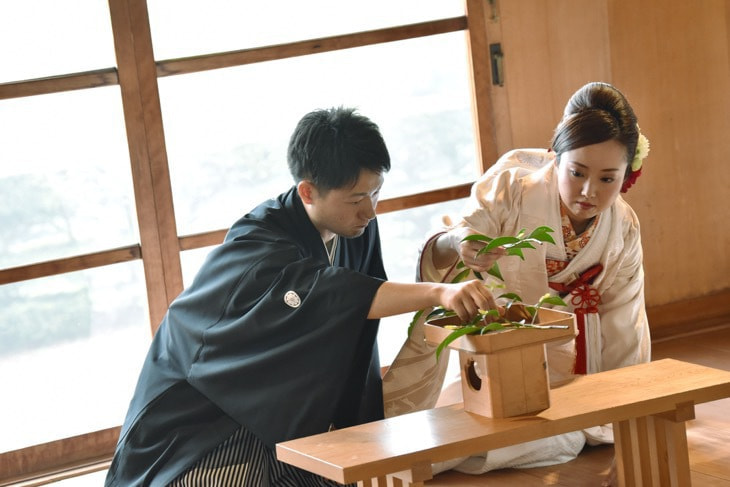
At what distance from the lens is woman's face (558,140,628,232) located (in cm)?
298

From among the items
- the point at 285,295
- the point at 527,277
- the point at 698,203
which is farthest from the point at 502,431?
the point at 698,203

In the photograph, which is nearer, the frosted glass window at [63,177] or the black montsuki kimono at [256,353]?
the black montsuki kimono at [256,353]

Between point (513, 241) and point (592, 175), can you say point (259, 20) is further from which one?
point (513, 241)

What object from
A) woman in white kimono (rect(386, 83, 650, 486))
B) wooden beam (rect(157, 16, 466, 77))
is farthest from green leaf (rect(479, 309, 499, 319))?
wooden beam (rect(157, 16, 466, 77))

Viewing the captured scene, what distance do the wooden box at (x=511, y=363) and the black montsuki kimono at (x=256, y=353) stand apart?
250 mm

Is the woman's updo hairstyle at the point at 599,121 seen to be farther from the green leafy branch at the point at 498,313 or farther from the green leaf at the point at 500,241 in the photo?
the green leaf at the point at 500,241

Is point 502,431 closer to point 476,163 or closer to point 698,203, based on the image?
point 476,163

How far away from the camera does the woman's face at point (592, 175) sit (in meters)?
2.98

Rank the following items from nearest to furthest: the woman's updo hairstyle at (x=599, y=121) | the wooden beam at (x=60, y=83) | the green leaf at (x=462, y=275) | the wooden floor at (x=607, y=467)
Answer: the green leaf at (x=462, y=275)
the woman's updo hairstyle at (x=599, y=121)
the wooden floor at (x=607, y=467)
the wooden beam at (x=60, y=83)

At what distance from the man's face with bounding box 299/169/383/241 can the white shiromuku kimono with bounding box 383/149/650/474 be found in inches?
24.2

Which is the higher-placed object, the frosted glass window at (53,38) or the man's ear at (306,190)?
the frosted glass window at (53,38)

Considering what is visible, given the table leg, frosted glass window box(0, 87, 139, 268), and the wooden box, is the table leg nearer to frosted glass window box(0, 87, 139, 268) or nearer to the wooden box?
the wooden box

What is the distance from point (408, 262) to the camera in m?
4.19

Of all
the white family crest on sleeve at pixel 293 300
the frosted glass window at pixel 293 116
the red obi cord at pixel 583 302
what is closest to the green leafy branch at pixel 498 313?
A: the white family crest on sleeve at pixel 293 300
